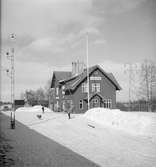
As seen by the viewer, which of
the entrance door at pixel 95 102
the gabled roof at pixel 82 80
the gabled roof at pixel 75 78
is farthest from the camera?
the entrance door at pixel 95 102

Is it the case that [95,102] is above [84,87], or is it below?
below

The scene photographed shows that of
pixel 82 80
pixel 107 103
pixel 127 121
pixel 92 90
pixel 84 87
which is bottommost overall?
pixel 127 121

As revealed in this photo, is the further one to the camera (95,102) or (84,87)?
(84,87)

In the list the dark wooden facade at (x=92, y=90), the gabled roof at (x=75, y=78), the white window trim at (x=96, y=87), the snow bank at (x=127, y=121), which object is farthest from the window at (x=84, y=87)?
the snow bank at (x=127, y=121)

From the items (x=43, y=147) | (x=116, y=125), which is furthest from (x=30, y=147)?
(x=116, y=125)

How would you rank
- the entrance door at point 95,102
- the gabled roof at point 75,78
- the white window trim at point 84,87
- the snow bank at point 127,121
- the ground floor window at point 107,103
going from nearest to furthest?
the snow bank at point 127,121 → the gabled roof at point 75,78 → the entrance door at point 95,102 → the white window trim at point 84,87 → the ground floor window at point 107,103

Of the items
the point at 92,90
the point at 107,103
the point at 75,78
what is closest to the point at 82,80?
the point at 92,90

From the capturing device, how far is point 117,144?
1328cm

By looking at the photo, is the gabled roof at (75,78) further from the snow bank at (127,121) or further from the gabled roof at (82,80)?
the snow bank at (127,121)

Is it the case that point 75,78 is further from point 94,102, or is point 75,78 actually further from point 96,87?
point 94,102

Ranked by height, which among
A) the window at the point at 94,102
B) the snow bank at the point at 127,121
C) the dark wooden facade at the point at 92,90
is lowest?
the snow bank at the point at 127,121

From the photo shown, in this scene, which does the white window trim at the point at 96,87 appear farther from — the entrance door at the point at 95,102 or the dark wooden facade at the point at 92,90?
the entrance door at the point at 95,102

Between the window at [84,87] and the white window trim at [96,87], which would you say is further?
the white window trim at [96,87]

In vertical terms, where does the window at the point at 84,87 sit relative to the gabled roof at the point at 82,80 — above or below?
below
